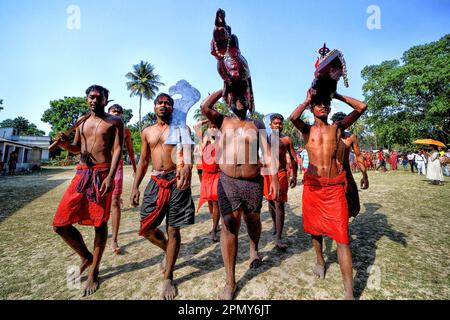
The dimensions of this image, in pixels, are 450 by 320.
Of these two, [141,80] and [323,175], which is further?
[141,80]

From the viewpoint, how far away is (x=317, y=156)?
9.02ft

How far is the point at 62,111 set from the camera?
4206cm

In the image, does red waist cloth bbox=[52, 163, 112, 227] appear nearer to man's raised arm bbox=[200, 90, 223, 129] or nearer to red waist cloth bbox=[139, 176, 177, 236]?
red waist cloth bbox=[139, 176, 177, 236]

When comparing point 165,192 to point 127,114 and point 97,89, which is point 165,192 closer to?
point 97,89

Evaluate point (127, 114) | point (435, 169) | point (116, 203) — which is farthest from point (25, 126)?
point (435, 169)

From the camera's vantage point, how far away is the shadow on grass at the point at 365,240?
273 cm

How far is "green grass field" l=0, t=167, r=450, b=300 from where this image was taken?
7.98 ft

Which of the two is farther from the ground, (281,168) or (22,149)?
(22,149)

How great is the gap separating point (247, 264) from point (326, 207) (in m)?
1.35

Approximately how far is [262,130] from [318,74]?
34.8 inches

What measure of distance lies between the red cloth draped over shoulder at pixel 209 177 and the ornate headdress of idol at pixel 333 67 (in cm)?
232

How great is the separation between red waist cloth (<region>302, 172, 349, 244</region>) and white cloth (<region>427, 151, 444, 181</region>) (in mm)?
12360

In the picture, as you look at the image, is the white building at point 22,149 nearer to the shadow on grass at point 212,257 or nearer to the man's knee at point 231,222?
the shadow on grass at point 212,257
